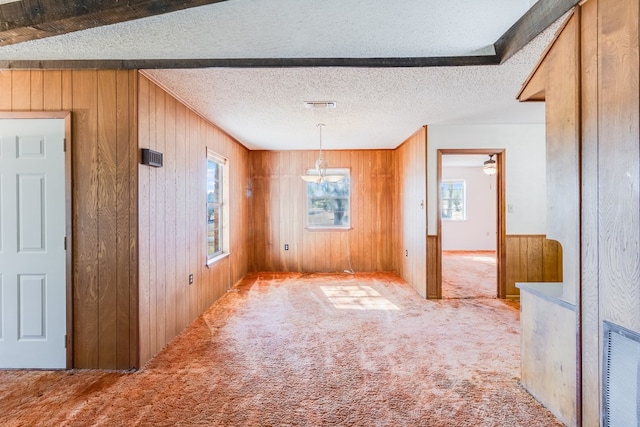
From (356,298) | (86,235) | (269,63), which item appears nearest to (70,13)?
(269,63)

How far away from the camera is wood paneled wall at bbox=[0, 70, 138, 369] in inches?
103

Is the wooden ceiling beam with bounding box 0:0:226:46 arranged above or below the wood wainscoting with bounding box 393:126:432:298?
above

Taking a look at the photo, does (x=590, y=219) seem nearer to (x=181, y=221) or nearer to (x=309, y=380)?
(x=309, y=380)

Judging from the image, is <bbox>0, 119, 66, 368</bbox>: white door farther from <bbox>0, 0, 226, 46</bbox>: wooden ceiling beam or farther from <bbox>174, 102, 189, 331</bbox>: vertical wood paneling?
<bbox>174, 102, 189, 331</bbox>: vertical wood paneling

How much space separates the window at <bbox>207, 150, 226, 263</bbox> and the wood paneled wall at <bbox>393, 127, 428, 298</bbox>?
289cm

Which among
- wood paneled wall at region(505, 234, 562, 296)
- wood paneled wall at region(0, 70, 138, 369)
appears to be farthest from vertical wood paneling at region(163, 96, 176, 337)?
wood paneled wall at region(505, 234, 562, 296)

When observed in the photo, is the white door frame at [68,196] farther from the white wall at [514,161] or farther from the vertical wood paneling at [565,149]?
the white wall at [514,161]

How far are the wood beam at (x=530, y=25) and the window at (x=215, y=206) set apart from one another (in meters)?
3.38

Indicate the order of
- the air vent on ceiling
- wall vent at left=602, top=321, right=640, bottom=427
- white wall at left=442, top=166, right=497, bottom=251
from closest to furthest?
wall vent at left=602, top=321, right=640, bottom=427 → the air vent on ceiling → white wall at left=442, top=166, right=497, bottom=251

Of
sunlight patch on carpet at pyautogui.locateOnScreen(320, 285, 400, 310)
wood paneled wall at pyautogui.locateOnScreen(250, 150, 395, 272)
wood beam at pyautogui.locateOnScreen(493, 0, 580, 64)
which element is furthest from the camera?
wood paneled wall at pyautogui.locateOnScreen(250, 150, 395, 272)

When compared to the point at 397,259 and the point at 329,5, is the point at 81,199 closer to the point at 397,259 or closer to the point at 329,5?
the point at 329,5

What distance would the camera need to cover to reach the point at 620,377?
4.92 ft

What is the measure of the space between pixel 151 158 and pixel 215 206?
224cm

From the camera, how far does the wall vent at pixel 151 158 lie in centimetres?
269
